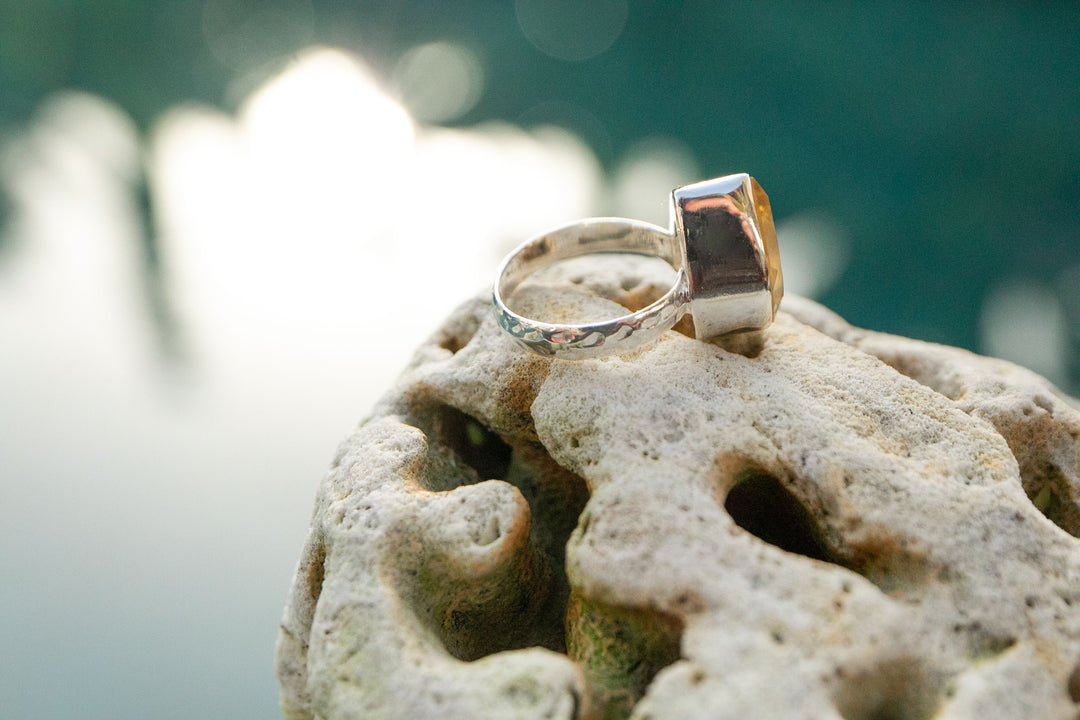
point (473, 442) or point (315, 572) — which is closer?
point (315, 572)

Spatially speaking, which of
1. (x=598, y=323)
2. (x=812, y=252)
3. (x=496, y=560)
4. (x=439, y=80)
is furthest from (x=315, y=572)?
(x=439, y=80)

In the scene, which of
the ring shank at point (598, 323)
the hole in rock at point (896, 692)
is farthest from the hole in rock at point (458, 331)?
the hole in rock at point (896, 692)

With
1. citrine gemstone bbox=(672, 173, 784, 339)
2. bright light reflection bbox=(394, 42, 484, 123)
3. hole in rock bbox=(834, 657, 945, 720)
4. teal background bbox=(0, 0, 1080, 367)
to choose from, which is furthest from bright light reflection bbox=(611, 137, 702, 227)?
hole in rock bbox=(834, 657, 945, 720)

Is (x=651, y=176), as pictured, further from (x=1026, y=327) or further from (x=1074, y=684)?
(x=1074, y=684)

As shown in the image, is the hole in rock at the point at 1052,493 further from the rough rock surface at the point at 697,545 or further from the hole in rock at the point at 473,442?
the hole in rock at the point at 473,442

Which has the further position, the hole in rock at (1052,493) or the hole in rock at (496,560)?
the hole in rock at (1052,493)

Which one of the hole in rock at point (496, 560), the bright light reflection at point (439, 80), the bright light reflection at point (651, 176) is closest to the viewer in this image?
the hole in rock at point (496, 560)

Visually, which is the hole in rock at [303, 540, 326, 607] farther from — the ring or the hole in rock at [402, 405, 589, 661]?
the ring

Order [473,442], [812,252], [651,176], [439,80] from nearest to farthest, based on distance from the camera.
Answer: [473,442]
[812,252]
[651,176]
[439,80]
